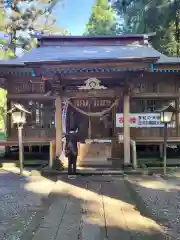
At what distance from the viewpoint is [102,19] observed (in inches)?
1362

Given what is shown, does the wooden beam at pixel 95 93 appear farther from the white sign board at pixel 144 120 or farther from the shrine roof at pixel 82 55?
the white sign board at pixel 144 120

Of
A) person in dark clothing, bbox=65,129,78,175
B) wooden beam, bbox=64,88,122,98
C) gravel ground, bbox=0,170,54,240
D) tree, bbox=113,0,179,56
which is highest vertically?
tree, bbox=113,0,179,56

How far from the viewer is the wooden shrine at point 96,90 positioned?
9742 mm

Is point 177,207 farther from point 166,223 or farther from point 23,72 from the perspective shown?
point 23,72

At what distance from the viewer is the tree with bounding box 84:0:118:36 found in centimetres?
3394

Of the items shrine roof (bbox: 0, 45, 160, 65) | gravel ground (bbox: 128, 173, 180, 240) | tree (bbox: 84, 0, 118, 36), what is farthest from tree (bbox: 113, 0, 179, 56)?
gravel ground (bbox: 128, 173, 180, 240)

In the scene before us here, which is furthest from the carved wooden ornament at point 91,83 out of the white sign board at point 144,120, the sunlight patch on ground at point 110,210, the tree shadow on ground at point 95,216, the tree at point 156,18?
the tree at point 156,18

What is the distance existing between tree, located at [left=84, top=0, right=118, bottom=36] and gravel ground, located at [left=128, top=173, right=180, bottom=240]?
1117 inches

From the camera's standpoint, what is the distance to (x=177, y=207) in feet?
18.9

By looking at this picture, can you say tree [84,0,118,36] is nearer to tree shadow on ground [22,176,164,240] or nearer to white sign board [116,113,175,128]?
white sign board [116,113,175,128]

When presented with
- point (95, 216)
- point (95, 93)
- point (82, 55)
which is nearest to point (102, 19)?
point (82, 55)

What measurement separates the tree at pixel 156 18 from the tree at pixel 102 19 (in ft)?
41.4

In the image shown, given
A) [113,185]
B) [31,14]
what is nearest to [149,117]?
[113,185]

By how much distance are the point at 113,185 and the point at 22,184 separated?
272 centimetres
